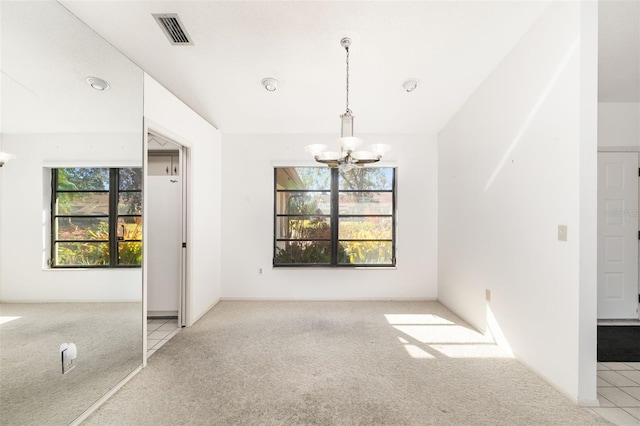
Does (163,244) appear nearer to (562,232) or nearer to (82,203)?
(82,203)

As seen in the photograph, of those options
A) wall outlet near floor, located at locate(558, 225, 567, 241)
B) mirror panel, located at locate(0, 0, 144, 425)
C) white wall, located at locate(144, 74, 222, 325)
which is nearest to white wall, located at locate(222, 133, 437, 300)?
white wall, located at locate(144, 74, 222, 325)

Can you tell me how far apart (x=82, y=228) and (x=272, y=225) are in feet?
8.83

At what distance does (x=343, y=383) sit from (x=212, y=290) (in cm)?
262

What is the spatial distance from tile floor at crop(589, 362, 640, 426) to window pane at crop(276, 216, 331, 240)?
3336 millimetres

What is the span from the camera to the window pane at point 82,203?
67.7 inches

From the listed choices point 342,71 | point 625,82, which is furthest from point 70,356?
point 625,82

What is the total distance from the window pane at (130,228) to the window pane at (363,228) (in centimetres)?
289

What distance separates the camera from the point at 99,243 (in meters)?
1.97

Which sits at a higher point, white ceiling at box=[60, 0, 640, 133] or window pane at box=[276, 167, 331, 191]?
white ceiling at box=[60, 0, 640, 133]

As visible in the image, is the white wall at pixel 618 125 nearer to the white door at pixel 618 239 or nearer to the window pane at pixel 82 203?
the white door at pixel 618 239

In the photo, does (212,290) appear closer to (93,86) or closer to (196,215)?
(196,215)

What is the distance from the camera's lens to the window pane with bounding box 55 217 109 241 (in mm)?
1713

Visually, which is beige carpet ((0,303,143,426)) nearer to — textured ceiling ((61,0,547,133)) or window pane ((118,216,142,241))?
window pane ((118,216,142,241))

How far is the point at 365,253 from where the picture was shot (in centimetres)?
447
